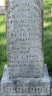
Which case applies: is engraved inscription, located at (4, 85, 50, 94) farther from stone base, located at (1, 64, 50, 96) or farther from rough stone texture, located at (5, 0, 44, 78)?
rough stone texture, located at (5, 0, 44, 78)

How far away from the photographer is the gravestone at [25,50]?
259 centimetres

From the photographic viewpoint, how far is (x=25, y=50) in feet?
8.96

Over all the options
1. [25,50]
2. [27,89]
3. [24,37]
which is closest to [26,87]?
[27,89]

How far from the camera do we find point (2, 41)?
18.5ft

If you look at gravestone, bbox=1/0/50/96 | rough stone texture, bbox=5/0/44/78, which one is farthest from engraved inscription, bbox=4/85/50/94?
rough stone texture, bbox=5/0/44/78

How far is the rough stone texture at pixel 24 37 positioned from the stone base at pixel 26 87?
0.09 m

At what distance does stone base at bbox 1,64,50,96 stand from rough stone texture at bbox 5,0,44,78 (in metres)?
0.09

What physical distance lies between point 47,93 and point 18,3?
131 centimetres

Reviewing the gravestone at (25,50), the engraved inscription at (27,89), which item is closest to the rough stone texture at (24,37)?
the gravestone at (25,50)

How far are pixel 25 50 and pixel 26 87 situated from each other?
0.52 meters

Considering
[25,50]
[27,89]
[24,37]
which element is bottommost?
[27,89]

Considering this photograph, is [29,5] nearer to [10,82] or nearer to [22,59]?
[22,59]

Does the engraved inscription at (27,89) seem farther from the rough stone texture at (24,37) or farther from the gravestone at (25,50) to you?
the rough stone texture at (24,37)

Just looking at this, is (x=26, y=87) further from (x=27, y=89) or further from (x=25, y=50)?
(x=25, y=50)
